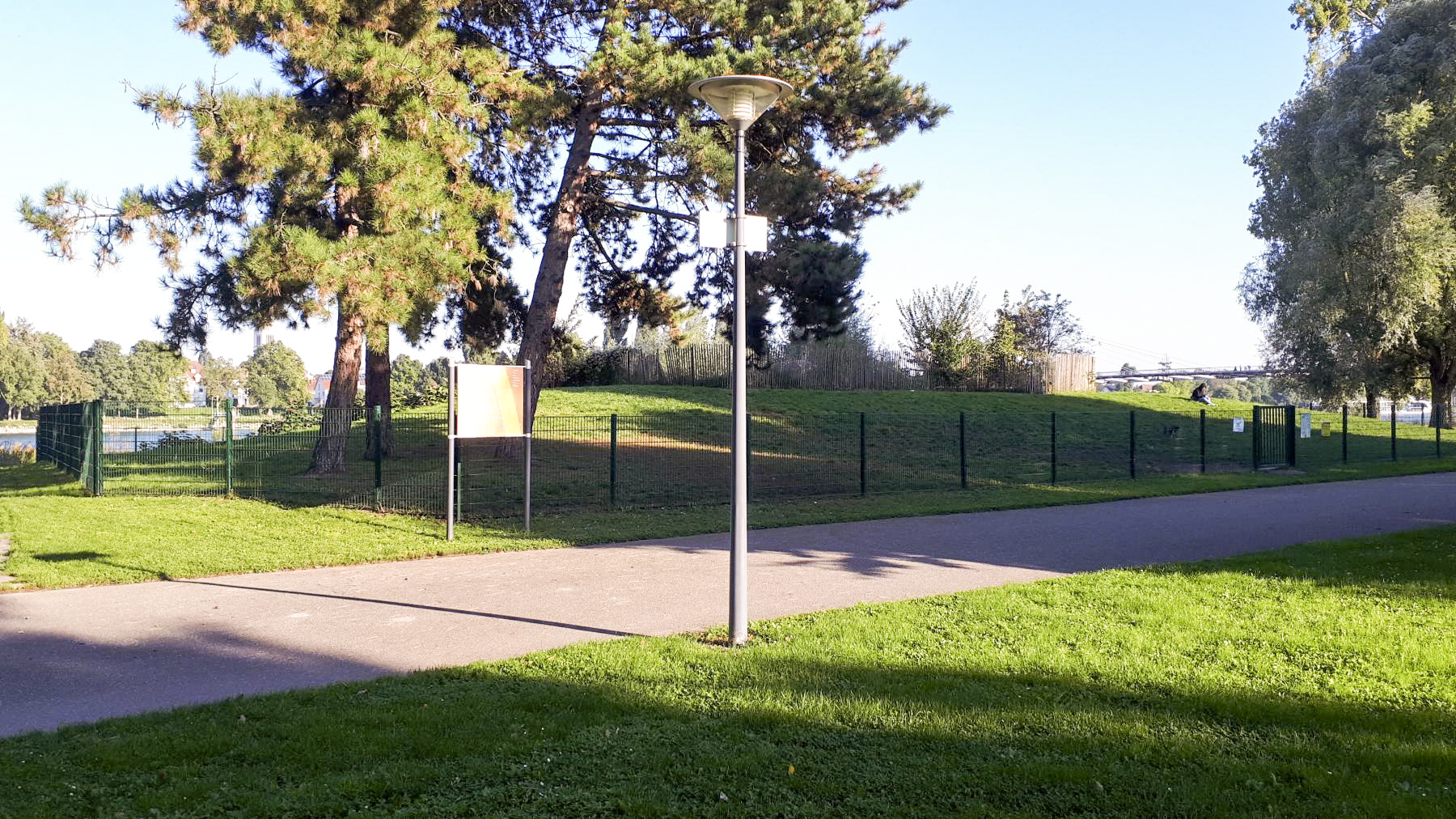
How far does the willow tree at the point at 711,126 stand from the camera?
17938 millimetres

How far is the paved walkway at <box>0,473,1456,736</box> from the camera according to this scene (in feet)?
22.1

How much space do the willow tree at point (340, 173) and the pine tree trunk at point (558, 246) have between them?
213 centimetres

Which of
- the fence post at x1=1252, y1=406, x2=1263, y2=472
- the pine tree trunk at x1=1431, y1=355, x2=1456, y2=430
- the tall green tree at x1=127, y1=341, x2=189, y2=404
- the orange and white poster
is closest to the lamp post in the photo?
the orange and white poster

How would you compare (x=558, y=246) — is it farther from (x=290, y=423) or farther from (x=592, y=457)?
(x=290, y=423)

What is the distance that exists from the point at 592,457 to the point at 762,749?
1568 cm

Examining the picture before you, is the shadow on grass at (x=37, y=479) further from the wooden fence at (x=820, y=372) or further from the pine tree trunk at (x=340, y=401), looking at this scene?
the wooden fence at (x=820, y=372)

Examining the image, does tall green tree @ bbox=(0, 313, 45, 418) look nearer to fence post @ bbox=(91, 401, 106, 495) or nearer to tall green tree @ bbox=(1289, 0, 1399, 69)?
fence post @ bbox=(91, 401, 106, 495)

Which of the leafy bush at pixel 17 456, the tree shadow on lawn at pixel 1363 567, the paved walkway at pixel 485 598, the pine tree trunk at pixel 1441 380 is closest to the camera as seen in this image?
the paved walkway at pixel 485 598

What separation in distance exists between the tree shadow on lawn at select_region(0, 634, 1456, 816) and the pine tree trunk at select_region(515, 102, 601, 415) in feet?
46.7

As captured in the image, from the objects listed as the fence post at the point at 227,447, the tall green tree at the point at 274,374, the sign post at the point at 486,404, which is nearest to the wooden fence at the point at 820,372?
the fence post at the point at 227,447

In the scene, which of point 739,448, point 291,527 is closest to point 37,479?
point 291,527

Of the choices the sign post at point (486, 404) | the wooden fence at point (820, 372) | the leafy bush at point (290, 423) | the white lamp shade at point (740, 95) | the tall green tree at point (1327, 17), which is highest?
the tall green tree at point (1327, 17)

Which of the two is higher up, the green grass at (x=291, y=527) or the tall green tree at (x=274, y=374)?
the tall green tree at (x=274, y=374)

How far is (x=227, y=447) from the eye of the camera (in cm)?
1694
